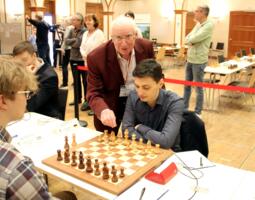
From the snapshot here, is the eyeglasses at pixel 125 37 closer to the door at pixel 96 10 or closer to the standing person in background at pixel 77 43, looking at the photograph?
the standing person in background at pixel 77 43

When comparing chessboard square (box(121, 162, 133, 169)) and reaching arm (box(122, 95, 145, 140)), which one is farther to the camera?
reaching arm (box(122, 95, 145, 140))

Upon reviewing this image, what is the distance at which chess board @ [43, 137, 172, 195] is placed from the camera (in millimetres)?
1554

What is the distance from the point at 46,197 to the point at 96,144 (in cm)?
90

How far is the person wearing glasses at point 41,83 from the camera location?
2.95 metres

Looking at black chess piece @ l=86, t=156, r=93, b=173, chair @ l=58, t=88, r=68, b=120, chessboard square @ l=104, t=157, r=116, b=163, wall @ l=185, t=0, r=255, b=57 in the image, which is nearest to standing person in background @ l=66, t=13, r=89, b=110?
chair @ l=58, t=88, r=68, b=120

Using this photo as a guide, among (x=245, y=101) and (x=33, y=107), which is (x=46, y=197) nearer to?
(x=33, y=107)

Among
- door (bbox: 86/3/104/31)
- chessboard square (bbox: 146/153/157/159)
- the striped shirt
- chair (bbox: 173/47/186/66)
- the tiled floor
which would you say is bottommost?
the tiled floor

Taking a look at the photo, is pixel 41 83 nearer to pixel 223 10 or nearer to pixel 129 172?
pixel 129 172

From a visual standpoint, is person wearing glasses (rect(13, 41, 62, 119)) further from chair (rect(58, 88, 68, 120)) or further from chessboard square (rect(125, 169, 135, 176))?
chessboard square (rect(125, 169, 135, 176))

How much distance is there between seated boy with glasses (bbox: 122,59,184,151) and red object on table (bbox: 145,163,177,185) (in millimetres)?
388

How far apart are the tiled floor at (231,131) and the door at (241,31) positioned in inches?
321

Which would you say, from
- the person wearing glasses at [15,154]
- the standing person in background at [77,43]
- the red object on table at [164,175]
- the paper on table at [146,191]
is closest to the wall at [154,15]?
the standing person in background at [77,43]

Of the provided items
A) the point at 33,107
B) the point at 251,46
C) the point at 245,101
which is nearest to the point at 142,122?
the point at 33,107

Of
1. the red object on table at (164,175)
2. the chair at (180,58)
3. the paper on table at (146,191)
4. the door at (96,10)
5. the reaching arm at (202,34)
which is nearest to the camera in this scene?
the paper on table at (146,191)
